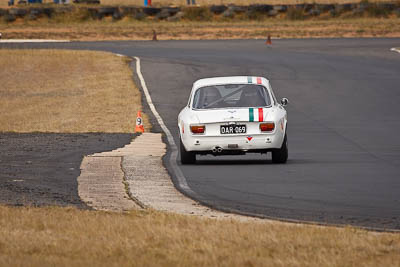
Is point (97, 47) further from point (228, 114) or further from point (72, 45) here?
point (228, 114)

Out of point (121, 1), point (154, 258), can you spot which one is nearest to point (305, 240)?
point (154, 258)

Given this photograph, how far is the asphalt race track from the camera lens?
1259 cm

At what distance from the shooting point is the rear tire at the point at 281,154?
16.6m

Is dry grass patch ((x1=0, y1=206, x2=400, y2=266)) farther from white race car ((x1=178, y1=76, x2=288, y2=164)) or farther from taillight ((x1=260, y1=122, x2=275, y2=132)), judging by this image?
taillight ((x1=260, y1=122, x2=275, y2=132))

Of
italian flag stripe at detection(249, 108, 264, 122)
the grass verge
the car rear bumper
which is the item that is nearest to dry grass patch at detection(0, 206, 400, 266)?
the car rear bumper

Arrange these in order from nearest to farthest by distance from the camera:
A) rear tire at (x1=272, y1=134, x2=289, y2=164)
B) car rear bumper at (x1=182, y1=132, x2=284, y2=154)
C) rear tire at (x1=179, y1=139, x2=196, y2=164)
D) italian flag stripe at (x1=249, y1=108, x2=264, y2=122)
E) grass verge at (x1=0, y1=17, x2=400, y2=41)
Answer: car rear bumper at (x1=182, y1=132, x2=284, y2=154), italian flag stripe at (x1=249, y1=108, x2=264, y2=122), rear tire at (x1=272, y1=134, x2=289, y2=164), rear tire at (x1=179, y1=139, x2=196, y2=164), grass verge at (x1=0, y1=17, x2=400, y2=41)

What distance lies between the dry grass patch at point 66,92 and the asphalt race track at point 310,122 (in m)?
1.30

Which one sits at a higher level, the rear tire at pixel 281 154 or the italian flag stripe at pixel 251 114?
the italian flag stripe at pixel 251 114

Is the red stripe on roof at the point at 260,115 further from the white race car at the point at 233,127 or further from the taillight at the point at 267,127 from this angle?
the taillight at the point at 267,127

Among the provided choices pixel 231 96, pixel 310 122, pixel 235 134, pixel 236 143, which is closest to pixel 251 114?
pixel 235 134

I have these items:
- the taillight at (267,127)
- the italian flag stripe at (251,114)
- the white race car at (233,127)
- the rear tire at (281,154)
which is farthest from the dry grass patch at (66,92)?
the taillight at (267,127)

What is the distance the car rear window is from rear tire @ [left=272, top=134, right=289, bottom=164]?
30.5 inches

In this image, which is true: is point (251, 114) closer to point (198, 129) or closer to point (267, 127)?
point (267, 127)

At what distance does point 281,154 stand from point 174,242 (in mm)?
7688
